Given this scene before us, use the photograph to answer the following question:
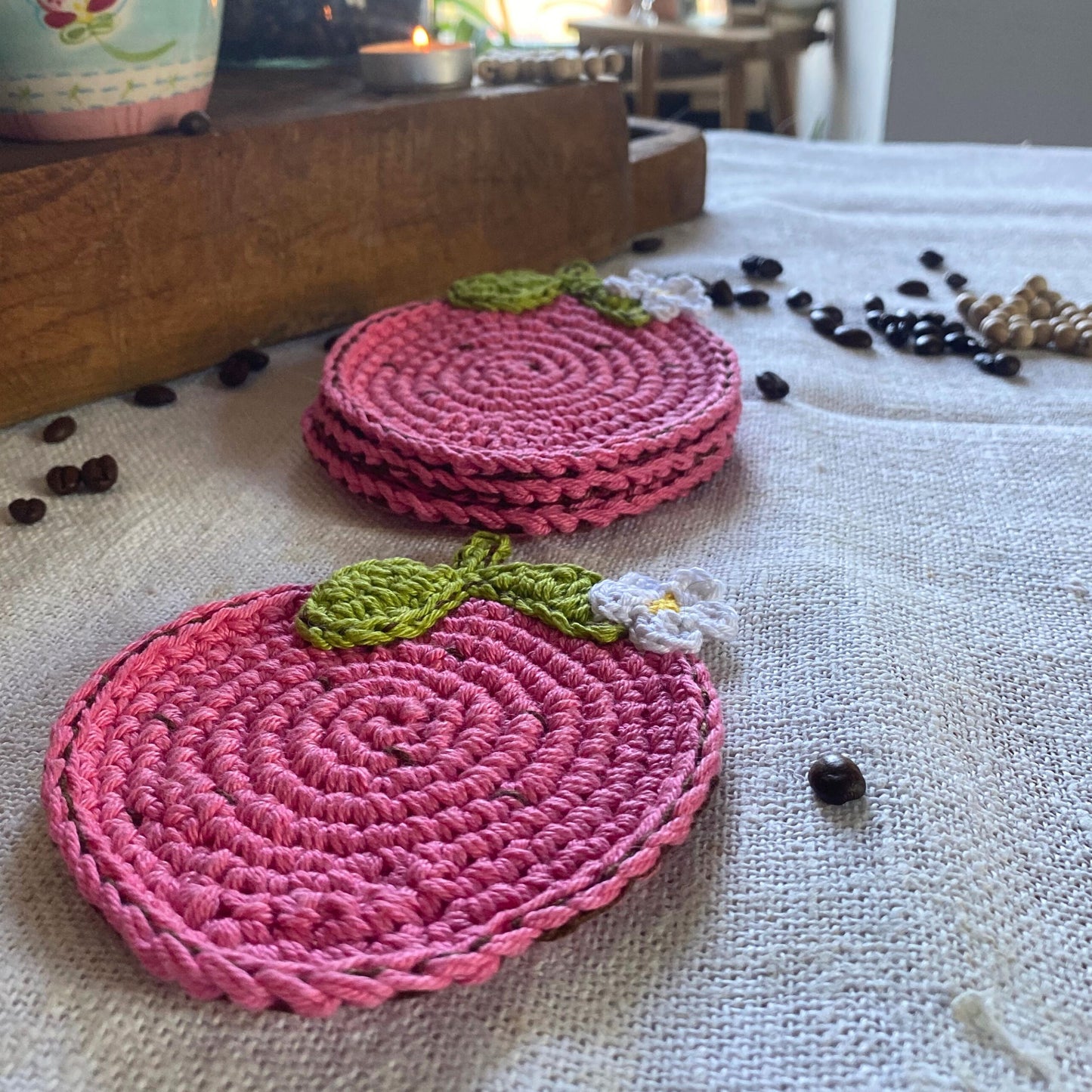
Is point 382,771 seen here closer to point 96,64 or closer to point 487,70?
point 96,64

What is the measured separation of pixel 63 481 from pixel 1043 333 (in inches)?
21.9

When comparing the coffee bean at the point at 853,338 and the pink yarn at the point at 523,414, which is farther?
the coffee bean at the point at 853,338

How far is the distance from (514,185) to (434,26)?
0.25m

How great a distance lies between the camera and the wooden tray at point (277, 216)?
55 cm

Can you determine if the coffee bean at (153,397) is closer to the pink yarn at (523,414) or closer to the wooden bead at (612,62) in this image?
the pink yarn at (523,414)

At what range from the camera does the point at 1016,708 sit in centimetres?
39

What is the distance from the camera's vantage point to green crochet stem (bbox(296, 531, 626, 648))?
39cm

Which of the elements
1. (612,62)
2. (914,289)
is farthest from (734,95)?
(914,289)

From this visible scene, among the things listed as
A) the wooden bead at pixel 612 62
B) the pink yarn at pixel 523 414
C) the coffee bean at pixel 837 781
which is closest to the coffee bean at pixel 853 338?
the pink yarn at pixel 523 414

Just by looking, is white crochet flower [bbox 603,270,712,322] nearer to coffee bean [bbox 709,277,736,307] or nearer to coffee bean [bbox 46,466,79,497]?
coffee bean [bbox 709,277,736,307]

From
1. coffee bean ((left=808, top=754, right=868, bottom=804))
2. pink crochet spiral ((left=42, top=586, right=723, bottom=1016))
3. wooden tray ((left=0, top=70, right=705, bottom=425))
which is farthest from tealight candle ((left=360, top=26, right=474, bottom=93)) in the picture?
coffee bean ((left=808, top=754, right=868, bottom=804))

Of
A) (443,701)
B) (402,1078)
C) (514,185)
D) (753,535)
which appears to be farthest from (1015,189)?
(402,1078)

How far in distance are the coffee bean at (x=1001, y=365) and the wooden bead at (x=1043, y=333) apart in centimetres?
3

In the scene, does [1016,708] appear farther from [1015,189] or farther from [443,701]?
[1015,189]
